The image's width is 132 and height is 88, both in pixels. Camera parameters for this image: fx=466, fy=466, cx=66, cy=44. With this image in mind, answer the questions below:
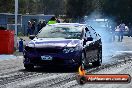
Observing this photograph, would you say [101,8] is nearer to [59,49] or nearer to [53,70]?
[53,70]

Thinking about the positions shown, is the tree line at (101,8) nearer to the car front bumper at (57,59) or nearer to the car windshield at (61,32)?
the car windshield at (61,32)

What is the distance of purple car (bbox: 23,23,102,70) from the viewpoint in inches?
527

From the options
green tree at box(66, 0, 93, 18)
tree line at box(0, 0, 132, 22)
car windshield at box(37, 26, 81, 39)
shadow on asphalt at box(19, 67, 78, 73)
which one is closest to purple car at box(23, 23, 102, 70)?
car windshield at box(37, 26, 81, 39)

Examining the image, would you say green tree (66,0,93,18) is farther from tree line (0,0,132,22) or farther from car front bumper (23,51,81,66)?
car front bumper (23,51,81,66)

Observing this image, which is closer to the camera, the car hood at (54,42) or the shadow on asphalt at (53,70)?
the car hood at (54,42)

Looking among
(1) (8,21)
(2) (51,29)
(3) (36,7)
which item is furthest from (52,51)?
(3) (36,7)

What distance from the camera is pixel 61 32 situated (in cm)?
1475

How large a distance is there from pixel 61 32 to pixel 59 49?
4.87 feet

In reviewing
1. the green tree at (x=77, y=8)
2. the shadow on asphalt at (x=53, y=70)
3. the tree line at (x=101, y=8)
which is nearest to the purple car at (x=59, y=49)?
the shadow on asphalt at (x=53, y=70)

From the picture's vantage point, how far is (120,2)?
278 feet

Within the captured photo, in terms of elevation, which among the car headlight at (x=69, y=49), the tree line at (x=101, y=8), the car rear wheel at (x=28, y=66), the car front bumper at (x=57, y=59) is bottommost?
the car rear wheel at (x=28, y=66)

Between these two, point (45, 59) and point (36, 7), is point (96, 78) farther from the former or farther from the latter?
point (36, 7)

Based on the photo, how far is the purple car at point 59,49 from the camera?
43.9 ft

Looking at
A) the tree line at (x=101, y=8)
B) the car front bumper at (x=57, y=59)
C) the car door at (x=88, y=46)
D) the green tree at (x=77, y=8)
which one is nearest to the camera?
the car front bumper at (x=57, y=59)
